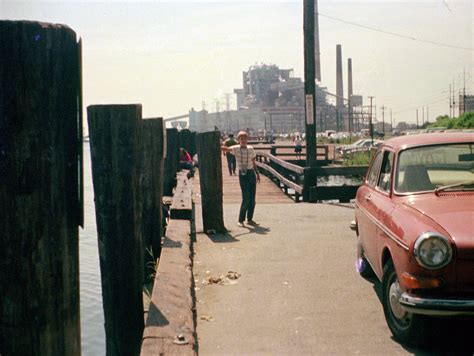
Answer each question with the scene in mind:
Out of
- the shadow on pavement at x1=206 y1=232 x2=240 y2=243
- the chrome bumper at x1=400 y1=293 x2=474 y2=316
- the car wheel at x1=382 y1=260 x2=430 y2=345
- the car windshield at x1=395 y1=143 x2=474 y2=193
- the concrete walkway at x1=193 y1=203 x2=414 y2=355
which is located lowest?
the concrete walkway at x1=193 y1=203 x2=414 y2=355

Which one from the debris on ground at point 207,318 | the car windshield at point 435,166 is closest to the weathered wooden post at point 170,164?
the debris on ground at point 207,318

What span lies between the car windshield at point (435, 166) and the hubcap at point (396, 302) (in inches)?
38.6

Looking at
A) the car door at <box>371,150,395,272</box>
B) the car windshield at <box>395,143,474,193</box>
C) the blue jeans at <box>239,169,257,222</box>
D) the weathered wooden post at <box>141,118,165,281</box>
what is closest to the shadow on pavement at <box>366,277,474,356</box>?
the car door at <box>371,150,395,272</box>

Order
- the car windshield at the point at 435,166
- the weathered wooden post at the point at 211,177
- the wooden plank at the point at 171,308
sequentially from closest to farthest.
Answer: the wooden plank at the point at 171,308 < the car windshield at the point at 435,166 < the weathered wooden post at the point at 211,177

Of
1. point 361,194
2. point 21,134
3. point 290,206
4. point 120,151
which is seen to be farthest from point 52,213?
point 290,206

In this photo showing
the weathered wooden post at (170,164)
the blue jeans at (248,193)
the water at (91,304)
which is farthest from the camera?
the weathered wooden post at (170,164)

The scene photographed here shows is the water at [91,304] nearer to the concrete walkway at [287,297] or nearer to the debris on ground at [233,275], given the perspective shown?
the concrete walkway at [287,297]

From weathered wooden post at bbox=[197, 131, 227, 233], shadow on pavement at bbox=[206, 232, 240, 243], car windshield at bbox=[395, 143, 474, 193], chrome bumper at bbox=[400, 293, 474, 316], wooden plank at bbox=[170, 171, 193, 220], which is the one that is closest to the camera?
chrome bumper at bbox=[400, 293, 474, 316]

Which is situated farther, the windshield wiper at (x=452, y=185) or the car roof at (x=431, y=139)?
the car roof at (x=431, y=139)

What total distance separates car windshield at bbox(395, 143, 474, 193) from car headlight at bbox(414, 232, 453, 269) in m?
1.24

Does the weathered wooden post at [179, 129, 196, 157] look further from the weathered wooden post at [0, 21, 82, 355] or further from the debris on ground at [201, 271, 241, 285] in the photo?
the weathered wooden post at [0, 21, 82, 355]

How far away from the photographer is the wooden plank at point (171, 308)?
3859 millimetres

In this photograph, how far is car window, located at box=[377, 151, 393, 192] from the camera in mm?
6004

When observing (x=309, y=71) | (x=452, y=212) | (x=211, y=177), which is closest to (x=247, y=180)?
(x=211, y=177)
